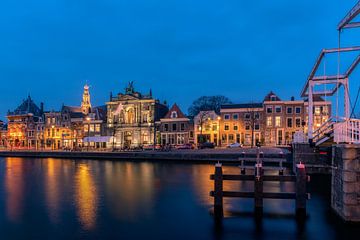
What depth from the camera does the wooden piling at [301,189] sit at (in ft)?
44.0

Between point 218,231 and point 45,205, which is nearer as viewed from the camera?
point 218,231

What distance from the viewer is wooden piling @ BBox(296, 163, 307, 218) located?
13398 mm

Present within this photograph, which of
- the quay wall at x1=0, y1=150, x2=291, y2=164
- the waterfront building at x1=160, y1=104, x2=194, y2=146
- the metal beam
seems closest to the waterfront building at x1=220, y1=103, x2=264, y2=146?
the waterfront building at x1=160, y1=104, x2=194, y2=146

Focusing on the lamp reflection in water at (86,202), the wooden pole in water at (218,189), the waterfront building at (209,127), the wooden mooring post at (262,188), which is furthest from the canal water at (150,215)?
the waterfront building at (209,127)

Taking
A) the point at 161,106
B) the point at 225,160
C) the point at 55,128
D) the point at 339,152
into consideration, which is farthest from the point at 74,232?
the point at 55,128

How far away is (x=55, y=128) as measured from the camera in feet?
298

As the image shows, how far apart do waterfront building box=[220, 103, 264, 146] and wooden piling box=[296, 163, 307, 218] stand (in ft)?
179

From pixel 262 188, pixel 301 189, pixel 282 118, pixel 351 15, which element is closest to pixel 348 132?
pixel 301 189

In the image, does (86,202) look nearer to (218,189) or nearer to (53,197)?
(53,197)

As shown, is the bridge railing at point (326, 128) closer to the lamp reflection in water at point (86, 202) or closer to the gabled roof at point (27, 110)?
the lamp reflection in water at point (86, 202)

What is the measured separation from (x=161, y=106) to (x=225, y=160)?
43599mm

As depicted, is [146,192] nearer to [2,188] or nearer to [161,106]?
[2,188]

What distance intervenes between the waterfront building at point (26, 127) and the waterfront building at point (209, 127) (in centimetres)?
4694

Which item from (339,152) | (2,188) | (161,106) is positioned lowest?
(2,188)
